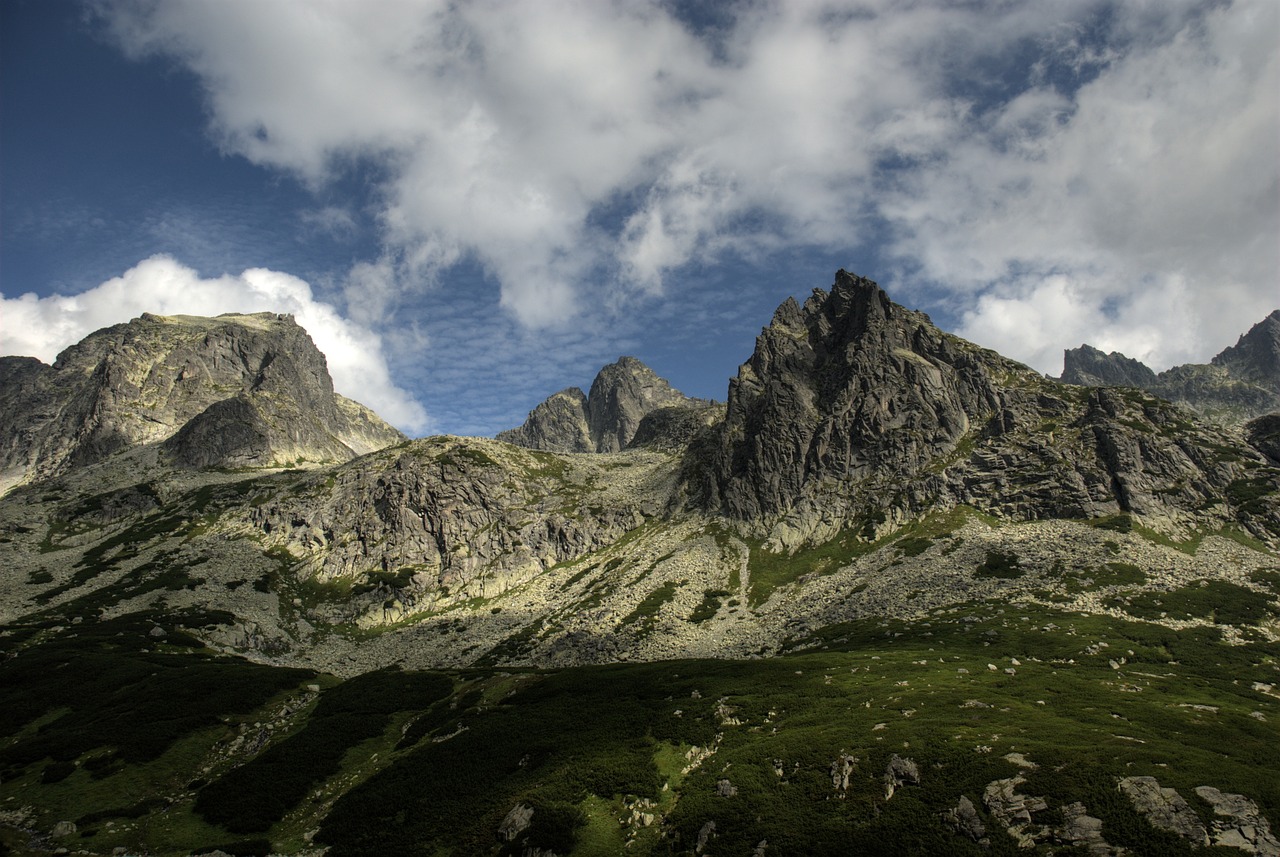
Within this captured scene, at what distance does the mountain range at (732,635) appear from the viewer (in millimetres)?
35281

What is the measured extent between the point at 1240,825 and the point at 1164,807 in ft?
8.26

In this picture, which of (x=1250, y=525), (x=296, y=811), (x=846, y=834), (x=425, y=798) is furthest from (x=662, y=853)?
(x=1250, y=525)

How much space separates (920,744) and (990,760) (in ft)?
15.0

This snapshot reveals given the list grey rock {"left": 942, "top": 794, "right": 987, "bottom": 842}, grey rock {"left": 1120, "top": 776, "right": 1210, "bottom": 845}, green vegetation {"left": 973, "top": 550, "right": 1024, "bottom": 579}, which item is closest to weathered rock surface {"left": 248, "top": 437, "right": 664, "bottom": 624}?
green vegetation {"left": 973, "top": 550, "right": 1024, "bottom": 579}

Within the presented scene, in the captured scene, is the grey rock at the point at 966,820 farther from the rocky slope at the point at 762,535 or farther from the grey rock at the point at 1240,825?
the rocky slope at the point at 762,535

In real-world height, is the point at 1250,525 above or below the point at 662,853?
above

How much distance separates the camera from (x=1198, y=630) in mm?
77062

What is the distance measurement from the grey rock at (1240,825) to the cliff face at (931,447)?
117m

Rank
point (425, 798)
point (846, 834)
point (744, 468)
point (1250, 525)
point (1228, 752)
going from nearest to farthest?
point (846, 834)
point (1228, 752)
point (425, 798)
point (1250, 525)
point (744, 468)

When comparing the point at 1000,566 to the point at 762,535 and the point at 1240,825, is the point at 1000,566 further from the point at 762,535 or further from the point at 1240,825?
the point at 1240,825

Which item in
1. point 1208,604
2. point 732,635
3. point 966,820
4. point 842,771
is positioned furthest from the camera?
point 732,635

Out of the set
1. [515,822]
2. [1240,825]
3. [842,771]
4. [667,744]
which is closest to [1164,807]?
[1240,825]

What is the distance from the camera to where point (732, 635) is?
107m

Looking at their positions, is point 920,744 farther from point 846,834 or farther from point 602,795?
point 602,795
